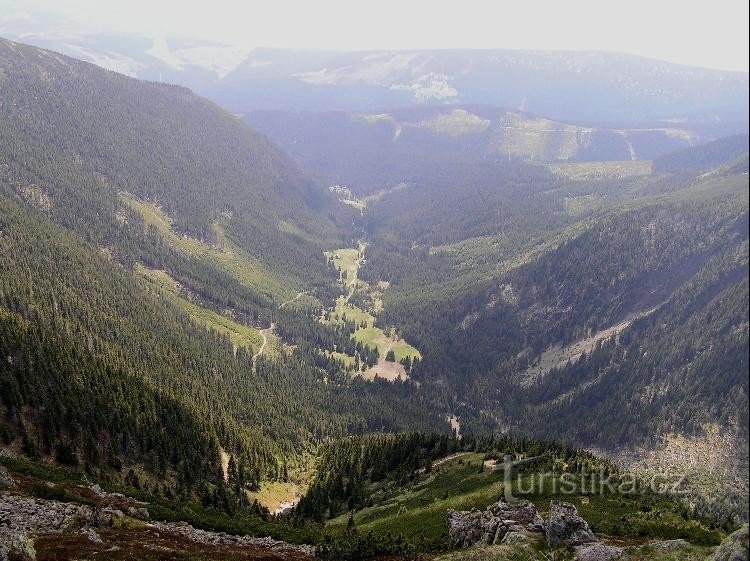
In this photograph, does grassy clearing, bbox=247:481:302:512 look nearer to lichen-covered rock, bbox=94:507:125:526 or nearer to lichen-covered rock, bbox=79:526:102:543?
lichen-covered rock, bbox=94:507:125:526

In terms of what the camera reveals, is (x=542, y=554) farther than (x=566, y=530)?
No

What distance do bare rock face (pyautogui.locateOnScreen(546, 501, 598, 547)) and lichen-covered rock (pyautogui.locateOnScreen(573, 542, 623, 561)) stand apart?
10.7ft

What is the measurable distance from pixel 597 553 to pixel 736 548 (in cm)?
1749

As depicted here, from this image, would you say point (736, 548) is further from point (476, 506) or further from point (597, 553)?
point (476, 506)

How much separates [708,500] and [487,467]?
44894mm

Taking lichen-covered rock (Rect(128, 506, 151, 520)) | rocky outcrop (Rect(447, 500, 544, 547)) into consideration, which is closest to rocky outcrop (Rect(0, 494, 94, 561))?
lichen-covered rock (Rect(128, 506, 151, 520))

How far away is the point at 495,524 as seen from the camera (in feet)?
278

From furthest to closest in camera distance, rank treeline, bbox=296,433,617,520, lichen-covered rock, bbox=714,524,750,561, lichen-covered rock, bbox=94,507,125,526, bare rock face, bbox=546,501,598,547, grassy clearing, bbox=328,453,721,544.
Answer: treeline, bbox=296,433,617,520, grassy clearing, bbox=328,453,721,544, lichen-covered rock, bbox=94,507,125,526, bare rock face, bbox=546,501,598,547, lichen-covered rock, bbox=714,524,750,561

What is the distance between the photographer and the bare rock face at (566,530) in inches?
2972

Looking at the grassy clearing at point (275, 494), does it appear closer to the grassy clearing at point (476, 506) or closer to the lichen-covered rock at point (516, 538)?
the grassy clearing at point (476, 506)

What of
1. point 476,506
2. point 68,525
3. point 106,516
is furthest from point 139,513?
point 476,506

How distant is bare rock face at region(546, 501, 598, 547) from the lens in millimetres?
75500

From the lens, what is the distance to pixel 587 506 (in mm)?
101500

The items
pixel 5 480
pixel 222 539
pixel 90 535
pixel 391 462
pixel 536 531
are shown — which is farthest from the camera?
pixel 391 462
